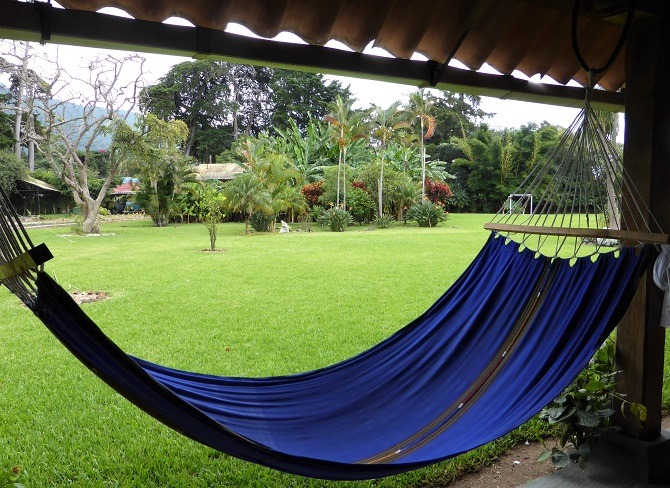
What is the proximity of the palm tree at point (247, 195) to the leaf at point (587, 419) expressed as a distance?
9750mm

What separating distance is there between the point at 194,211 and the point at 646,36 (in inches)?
528

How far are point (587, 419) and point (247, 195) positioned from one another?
32.4 ft

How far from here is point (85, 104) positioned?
1141 centimetres

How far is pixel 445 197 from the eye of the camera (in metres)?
14.5

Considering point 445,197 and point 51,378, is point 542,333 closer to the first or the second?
point 51,378

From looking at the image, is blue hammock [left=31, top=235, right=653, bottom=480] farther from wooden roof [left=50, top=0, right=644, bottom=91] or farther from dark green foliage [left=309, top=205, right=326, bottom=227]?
dark green foliage [left=309, top=205, right=326, bottom=227]

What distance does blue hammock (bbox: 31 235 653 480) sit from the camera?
3.61 feet

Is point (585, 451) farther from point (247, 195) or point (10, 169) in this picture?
point (10, 169)

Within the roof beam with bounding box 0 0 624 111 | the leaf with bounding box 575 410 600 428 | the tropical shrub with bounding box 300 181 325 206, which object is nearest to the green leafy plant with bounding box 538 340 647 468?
the leaf with bounding box 575 410 600 428

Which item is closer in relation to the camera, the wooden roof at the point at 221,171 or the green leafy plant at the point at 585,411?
the green leafy plant at the point at 585,411

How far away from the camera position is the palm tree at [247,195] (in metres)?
11.1

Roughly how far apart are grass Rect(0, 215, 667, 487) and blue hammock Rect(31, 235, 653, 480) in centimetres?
35

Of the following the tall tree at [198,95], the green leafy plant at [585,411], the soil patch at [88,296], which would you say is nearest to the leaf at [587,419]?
the green leafy plant at [585,411]

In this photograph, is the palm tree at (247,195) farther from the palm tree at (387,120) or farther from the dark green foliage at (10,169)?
the dark green foliage at (10,169)
